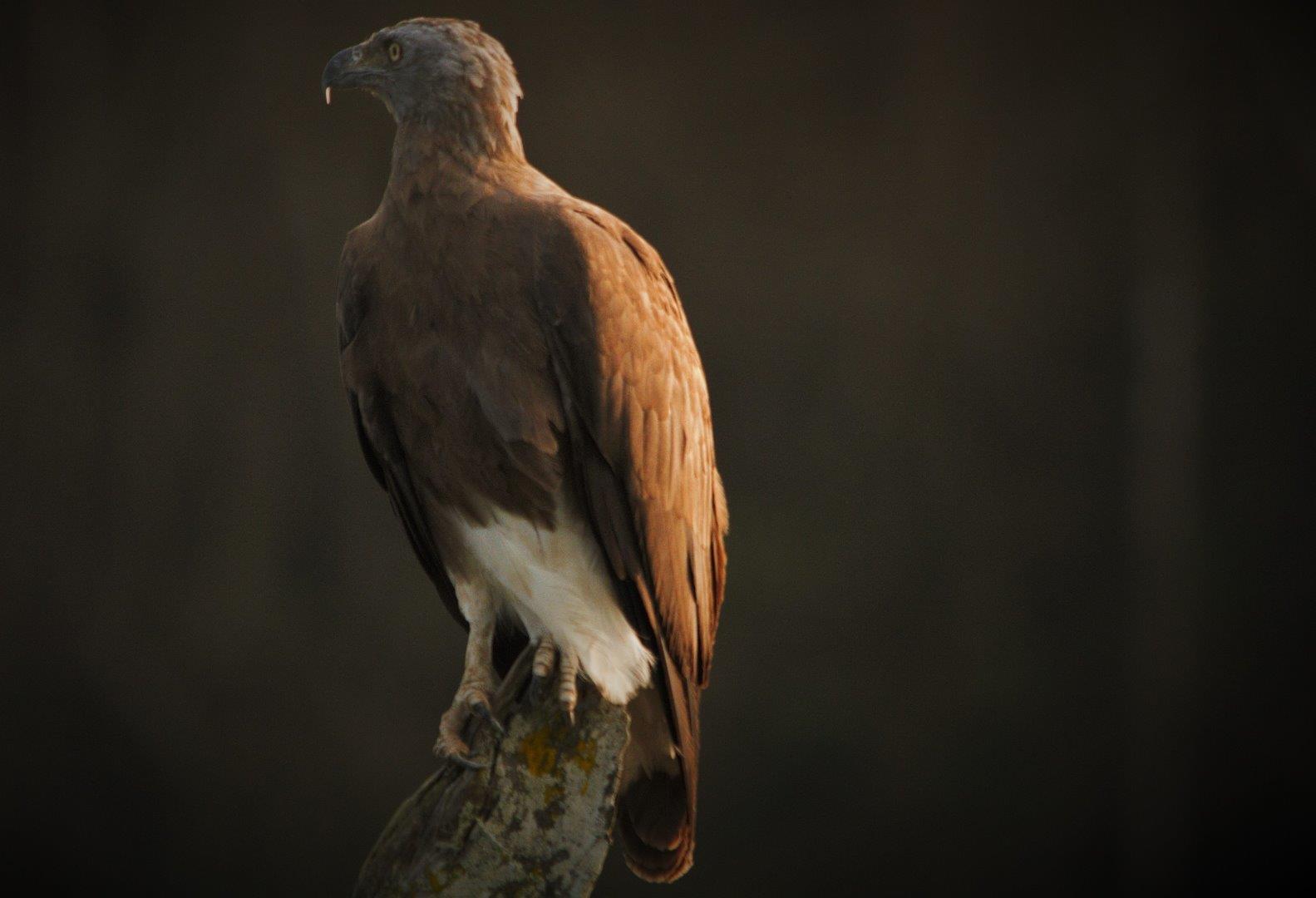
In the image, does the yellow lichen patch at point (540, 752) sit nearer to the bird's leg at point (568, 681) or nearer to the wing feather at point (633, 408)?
the bird's leg at point (568, 681)

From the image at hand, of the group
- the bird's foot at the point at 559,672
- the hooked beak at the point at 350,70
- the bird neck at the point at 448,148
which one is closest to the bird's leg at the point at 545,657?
the bird's foot at the point at 559,672

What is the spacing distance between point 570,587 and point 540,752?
25 cm

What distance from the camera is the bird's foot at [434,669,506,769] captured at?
2.03 metres

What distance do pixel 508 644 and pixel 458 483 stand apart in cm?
43

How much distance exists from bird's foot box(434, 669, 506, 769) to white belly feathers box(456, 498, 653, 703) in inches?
5.4

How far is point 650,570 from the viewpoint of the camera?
2.04m

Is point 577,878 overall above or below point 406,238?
below

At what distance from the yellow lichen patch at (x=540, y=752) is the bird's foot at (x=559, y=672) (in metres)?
0.04

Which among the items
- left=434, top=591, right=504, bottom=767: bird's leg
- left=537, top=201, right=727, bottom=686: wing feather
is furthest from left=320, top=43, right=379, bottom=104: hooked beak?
left=434, top=591, right=504, bottom=767: bird's leg

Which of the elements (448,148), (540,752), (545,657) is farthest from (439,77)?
(540,752)

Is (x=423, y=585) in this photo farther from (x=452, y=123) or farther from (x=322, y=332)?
(x=452, y=123)

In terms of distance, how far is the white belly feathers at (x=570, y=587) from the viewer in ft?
6.70

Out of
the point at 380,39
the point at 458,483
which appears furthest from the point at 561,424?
the point at 380,39

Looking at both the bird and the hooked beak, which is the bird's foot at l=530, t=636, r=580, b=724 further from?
the hooked beak
